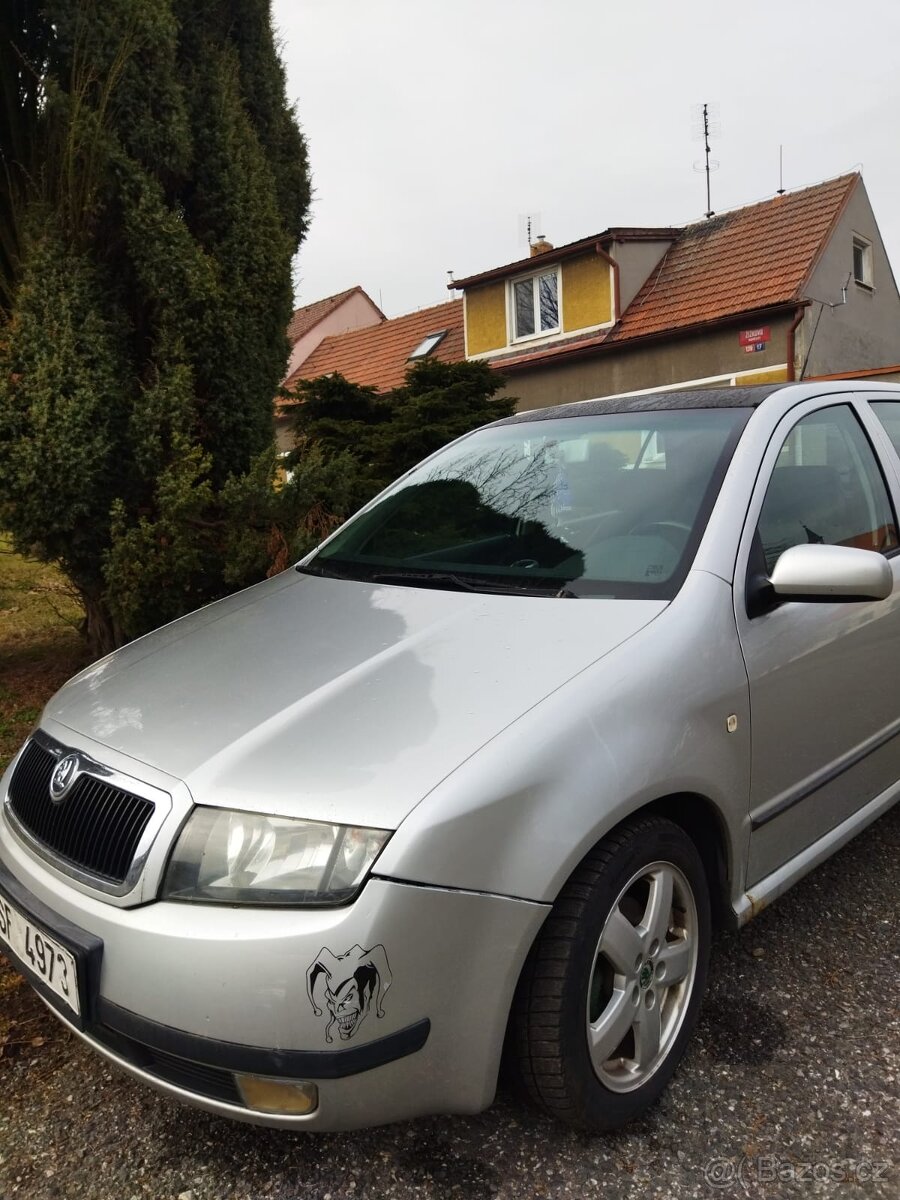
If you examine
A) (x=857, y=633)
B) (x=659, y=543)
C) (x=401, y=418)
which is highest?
(x=401, y=418)

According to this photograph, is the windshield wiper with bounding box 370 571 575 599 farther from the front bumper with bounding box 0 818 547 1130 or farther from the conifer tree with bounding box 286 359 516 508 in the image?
the conifer tree with bounding box 286 359 516 508

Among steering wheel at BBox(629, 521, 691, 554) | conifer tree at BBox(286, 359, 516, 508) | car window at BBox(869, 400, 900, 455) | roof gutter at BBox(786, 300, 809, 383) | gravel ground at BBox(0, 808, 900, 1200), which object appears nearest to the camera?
gravel ground at BBox(0, 808, 900, 1200)

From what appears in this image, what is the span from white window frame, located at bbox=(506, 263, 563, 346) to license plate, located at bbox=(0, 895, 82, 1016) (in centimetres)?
Result: 1587

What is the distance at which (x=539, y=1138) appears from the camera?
74.4 inches

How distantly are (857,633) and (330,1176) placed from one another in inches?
74.2

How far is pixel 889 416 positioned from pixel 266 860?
264 centimetres

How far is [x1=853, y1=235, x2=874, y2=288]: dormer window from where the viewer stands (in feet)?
51.4

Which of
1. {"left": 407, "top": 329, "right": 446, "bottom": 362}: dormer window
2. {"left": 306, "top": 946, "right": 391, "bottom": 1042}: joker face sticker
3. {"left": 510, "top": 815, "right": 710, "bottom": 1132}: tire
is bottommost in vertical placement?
{"left": 510, "top": 815, "right": 710, "bottom": 1132}: tire

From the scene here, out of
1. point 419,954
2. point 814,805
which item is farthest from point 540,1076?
point 814,805

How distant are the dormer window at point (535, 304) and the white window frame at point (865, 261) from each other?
523 cm

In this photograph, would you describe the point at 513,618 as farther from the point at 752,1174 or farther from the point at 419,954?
the point at 752,1174

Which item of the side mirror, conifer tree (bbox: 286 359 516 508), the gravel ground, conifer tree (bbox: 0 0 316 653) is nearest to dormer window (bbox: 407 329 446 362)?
conifer tree (bbox: 286 359 516 508)

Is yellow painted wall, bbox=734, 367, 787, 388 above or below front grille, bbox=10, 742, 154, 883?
above

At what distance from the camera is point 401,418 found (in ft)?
23.9
